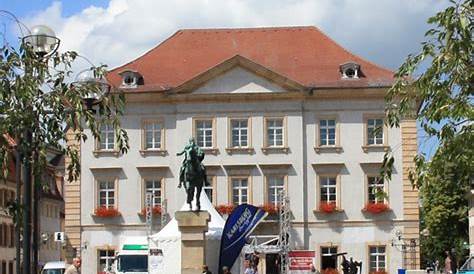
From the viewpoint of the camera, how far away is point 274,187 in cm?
5588

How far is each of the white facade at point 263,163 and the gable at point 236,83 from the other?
51 millimetres

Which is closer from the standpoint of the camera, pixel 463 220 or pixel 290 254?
pixel 290 254

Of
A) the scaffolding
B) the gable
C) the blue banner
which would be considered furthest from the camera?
the gable

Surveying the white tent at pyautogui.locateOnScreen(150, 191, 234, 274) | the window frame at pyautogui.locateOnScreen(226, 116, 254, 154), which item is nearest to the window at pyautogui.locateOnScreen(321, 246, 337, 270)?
the window frame at pyautogui.locateOnScreen(226, 116, 254, 154)

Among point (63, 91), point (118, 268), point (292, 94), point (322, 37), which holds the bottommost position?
point (118, 268)

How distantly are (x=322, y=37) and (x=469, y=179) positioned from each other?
46497 millimetres

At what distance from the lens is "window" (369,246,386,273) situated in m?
55.2

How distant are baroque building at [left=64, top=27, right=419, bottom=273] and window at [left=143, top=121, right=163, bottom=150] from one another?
0.05 m

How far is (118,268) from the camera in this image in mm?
44156

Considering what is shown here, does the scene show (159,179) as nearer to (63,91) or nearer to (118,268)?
(118,268)

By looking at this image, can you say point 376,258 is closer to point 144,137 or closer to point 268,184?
point 268,184

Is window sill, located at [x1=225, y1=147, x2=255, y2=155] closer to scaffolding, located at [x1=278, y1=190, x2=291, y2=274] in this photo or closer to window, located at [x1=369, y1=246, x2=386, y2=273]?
scaffolding, located at [x1=278, y1=190, x2=291, y2=274]

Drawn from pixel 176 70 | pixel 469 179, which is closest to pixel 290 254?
pixel 176 70

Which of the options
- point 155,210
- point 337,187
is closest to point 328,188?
point 337,187
